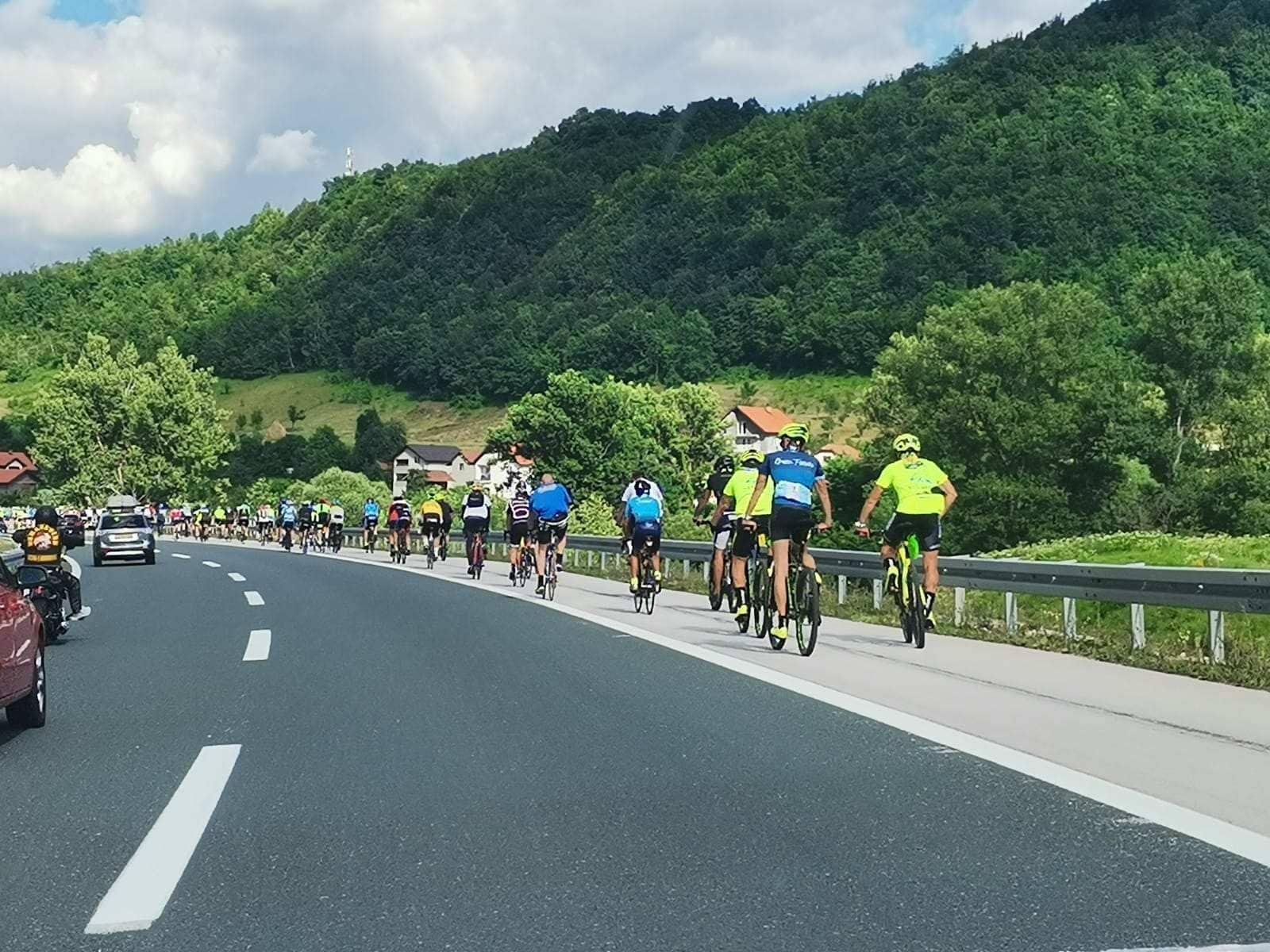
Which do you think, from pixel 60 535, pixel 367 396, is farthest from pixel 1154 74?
pixel 60 535

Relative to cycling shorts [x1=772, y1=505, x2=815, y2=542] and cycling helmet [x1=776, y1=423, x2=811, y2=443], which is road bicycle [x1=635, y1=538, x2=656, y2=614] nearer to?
cycling shorts [x1=772, y1=505, x2=815, y2=542]

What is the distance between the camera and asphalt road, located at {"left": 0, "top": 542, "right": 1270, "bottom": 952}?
13.5 ft

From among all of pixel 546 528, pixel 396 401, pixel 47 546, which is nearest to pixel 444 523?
pixel 546 528

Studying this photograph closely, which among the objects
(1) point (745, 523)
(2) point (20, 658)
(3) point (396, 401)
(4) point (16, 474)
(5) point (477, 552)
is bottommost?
(2) point (20, 658)

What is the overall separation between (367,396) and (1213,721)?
16244cm

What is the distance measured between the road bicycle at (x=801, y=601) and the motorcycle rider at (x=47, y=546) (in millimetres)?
7010

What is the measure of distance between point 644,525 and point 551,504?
3.33 metres

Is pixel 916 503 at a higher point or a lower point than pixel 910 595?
higher

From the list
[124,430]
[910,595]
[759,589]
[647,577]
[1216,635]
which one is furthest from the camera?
[124,430]

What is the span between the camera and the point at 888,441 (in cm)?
6906

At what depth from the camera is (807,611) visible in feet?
39.5

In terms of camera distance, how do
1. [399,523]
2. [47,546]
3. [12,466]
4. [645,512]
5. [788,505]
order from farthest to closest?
[12,466] < [399,523] < [645,512] < [47,546] < [788,505]

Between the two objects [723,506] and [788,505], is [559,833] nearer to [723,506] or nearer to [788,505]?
[788,505]

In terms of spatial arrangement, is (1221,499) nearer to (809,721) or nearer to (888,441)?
(888,441)
